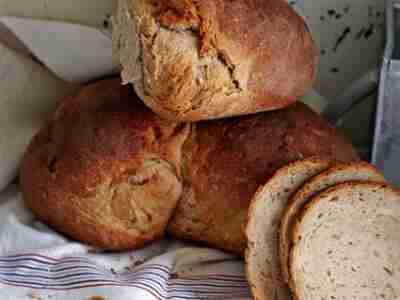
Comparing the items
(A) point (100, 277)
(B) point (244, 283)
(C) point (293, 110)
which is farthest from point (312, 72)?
(A) point (100, 277)

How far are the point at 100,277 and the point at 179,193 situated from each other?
25cm

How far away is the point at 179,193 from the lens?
1.48 m

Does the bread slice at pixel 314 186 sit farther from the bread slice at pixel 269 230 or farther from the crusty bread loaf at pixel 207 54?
the crusty bread loaf at pixel 207 54

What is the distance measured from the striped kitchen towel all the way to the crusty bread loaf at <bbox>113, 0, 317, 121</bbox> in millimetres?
326

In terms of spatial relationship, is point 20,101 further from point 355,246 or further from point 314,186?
point 355,246

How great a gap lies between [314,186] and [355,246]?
0.46ft

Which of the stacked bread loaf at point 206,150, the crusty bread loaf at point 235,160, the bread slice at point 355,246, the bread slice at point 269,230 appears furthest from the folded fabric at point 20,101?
the bread slice at point 355,246

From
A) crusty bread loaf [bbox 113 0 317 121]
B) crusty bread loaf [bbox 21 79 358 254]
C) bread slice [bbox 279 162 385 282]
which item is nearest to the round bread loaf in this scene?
crusty bread loaf [bbox 21 79 358 254]

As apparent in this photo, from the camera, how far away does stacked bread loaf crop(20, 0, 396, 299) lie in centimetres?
129

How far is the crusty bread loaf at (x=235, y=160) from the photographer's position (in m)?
1.42

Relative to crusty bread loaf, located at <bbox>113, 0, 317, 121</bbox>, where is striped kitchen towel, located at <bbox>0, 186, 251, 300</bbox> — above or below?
below

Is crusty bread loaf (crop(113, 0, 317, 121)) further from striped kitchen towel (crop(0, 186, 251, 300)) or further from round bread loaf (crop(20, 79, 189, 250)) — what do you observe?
striped kitchen towel (crop(0, 186, 251, 300))

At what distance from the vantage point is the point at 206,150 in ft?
4.81

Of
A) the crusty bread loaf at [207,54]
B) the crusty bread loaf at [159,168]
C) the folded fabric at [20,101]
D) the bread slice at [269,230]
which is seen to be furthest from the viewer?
the folded fabric at [20,101]
